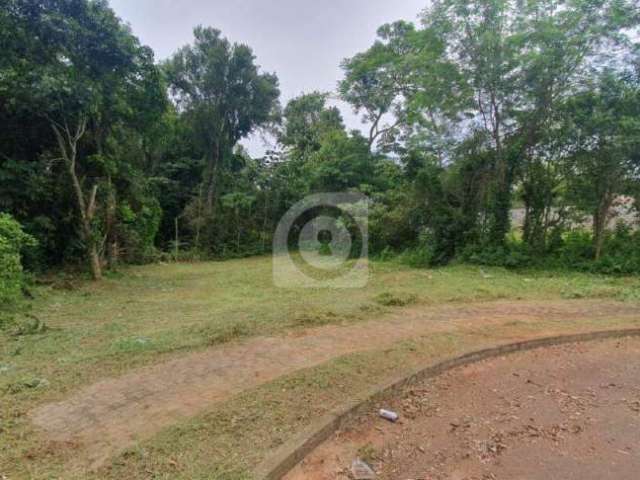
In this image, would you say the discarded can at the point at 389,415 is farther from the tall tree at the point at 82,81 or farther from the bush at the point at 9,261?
the tall tree at the point at 82,81

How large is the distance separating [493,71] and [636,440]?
7.53 metres

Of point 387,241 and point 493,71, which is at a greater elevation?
point 493,71

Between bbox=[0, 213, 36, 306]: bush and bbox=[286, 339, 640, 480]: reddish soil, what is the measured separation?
4758mm

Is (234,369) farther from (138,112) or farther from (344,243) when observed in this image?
(344,243)

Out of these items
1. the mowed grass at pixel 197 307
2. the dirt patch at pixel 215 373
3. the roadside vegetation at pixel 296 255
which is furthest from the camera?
the mowed grass at pixel 197 307

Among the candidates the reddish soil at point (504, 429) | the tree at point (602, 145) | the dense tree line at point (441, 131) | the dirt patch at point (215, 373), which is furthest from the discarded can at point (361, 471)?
the tree at point (602, 145)

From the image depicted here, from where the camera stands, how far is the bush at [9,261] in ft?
15.0

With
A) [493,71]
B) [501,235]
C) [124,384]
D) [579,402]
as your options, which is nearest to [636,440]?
[579,402]

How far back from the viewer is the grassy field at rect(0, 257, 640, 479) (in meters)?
1.82

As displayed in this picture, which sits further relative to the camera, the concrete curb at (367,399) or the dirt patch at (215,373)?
the dirt patch at (215,373)

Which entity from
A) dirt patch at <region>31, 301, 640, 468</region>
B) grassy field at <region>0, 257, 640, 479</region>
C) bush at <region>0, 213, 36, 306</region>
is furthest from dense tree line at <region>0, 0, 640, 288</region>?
dirt patch at <region>31, 301, 640, 468</region>

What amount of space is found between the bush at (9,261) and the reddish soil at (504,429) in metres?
4.76

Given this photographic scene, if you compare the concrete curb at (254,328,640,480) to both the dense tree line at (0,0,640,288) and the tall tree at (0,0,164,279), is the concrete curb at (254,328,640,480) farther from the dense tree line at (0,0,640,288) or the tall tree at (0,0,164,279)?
the tall tree at (0,0,164,279)

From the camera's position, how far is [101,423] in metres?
2.10
